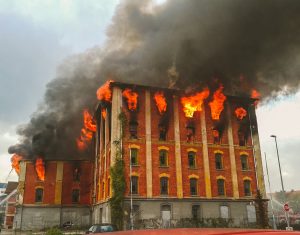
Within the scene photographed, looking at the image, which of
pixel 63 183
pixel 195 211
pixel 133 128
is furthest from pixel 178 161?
pixel 63 183

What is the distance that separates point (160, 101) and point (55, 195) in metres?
20.5

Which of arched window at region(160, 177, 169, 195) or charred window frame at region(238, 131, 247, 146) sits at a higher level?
charred window frame at region(238, 131, 247, 146)

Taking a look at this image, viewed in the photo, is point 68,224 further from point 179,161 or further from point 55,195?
point 179,161

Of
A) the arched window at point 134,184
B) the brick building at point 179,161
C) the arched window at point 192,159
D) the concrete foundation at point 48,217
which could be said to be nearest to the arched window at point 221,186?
the brick building at point 179,161

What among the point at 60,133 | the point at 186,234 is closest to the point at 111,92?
the point at 60,133

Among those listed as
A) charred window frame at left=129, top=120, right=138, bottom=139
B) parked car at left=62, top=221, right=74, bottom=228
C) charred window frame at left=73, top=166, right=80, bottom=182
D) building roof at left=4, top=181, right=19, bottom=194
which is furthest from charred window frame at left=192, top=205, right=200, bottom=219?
building roof at left=4, top=181, right=19, bottom=194

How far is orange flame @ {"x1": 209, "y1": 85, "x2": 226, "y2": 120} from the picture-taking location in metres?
37.9

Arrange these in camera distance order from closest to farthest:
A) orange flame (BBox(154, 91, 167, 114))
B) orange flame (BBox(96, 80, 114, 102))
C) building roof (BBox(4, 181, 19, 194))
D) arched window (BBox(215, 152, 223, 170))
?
orange flame (BBox(154, 91, 167, 114)) → arched window (BBox(215, 152, 223, 170)) → orange flame (BBox(96, 80, 114, 102)) → building roof (BBox(4, 181, 19, 194))

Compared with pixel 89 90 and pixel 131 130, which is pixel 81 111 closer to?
pixel 89 90

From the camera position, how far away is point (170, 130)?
35156mm

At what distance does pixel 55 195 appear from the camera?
44781mm

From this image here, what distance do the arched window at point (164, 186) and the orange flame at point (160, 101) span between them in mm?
7133

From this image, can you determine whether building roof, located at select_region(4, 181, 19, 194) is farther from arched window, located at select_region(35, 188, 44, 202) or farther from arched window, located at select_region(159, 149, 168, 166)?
arched window, located at select_region(159, 149, 168, 166)

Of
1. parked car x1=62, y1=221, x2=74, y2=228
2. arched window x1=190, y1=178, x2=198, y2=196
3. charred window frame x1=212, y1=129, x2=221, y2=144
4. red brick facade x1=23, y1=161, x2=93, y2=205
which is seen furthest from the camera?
red brick facade x1=23, y1=161, x2=93, y2=205
